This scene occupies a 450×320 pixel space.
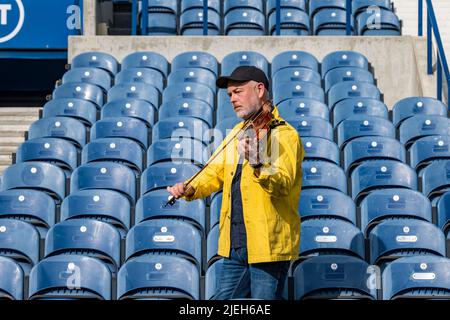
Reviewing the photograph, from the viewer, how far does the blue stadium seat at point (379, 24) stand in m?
11.6

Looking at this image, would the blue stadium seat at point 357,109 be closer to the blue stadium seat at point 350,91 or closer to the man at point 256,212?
the blue stadium seat at point 350,91

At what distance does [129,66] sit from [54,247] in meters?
3.53

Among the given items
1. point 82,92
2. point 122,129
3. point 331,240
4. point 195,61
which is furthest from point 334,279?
point 195,61

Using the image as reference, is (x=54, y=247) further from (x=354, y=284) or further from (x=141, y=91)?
(x=141, y=91)

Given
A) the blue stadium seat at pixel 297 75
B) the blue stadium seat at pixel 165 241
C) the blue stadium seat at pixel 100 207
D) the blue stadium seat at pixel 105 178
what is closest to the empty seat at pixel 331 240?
the blue stadium seat at pixel 165 241

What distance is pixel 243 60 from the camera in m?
10.3

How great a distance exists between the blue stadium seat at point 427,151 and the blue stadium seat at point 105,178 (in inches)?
82.9

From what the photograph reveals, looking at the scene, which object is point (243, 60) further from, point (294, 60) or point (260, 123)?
point (260, 123)

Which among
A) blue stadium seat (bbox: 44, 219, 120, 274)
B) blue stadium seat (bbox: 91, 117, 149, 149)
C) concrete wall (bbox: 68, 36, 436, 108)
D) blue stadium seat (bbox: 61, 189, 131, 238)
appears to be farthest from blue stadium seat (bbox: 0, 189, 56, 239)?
concrete wall (bbox: 68, 36, 436, 108)

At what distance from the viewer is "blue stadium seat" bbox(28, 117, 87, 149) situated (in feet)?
29.8

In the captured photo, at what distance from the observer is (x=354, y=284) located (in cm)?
678
